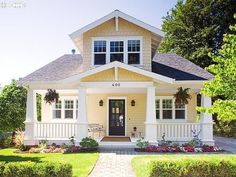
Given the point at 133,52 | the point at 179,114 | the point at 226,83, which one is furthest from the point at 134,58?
the point at 226,83

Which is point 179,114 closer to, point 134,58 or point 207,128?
point 207,128

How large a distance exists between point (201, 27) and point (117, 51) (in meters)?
19.4

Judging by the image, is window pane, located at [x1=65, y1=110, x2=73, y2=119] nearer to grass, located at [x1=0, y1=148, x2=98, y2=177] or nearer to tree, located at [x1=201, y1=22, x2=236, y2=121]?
grass, located at [x1=0, y1=148, x2=98, y2=177]

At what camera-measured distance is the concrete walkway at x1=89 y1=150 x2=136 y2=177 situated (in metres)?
12.0

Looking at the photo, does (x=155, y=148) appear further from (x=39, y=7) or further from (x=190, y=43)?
(x=190, y=43)

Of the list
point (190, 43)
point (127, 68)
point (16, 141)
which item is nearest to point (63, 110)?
point (16, 141)

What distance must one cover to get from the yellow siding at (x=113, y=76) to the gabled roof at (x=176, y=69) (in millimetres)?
2266

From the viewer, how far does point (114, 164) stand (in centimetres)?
1388

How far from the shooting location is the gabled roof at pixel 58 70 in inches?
795

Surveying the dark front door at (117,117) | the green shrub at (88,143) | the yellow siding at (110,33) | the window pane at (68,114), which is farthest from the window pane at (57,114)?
the green shrub at (88,143)

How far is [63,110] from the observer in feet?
77.8

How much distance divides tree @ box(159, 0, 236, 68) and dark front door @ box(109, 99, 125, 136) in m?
14.5

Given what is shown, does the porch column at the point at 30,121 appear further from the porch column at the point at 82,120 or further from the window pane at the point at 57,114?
the window pane at the point at 57,114

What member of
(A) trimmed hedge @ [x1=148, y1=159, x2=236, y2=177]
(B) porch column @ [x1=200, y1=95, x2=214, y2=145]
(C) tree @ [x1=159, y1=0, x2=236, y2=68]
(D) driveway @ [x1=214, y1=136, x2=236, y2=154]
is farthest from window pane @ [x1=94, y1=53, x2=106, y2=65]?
(C) tree @ [x1=159, y1=0, x2=236, y2=68]
